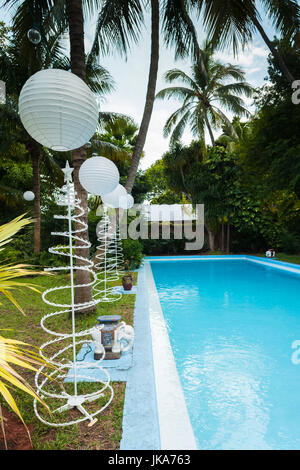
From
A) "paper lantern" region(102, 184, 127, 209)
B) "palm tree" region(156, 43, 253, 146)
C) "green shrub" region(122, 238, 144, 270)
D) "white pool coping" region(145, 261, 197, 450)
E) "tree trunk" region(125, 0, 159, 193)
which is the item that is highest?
"palm tree" region(156, 43, 253, 146)

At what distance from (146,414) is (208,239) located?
670 inches

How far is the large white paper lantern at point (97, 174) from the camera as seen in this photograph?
159 inches

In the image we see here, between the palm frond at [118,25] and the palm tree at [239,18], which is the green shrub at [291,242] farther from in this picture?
the palm frond at [118,25]

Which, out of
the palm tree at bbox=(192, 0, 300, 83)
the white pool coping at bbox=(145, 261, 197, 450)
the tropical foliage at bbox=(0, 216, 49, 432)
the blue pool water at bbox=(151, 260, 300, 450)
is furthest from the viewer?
the palm tree at bbox=(192, 0, 300, 83)

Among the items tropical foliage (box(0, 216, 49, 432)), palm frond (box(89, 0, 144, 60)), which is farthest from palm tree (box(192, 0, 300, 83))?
tropical foliage (box(0, 216, 49, 432))

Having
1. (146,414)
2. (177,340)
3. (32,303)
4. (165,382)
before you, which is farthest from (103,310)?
(146,414)

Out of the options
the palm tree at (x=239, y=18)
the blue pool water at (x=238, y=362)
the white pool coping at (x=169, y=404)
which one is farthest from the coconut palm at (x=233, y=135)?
the white pool coping at (x=169, y=404)

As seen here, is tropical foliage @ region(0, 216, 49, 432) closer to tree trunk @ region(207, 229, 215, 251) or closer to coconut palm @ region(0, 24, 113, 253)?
coconut palm @ region(0, 24, 113, 253)

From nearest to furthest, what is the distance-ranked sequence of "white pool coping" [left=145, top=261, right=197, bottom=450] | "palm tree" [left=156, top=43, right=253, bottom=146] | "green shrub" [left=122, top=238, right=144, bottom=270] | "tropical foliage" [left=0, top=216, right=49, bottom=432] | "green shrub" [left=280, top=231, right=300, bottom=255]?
"tropical foliage" [left=0, top=216, right=49, bottom=432], "white pool coping" [left=145, top=261, right=197, bottom=450], "green shrub" [left=122, top=238, right=144, bottom=270], "palm tree" [left=156, top=43, right=253, bottom=146], "green shrub" [left=280, top=231, right=300, bottom=255]

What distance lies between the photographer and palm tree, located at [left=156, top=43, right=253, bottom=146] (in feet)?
49.6

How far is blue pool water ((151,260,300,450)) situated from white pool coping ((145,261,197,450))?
23 cm

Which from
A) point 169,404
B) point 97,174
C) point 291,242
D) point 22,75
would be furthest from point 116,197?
point 291,242

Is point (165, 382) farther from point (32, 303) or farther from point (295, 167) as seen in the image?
point (295, 167)

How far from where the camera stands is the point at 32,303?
661 centimetres
